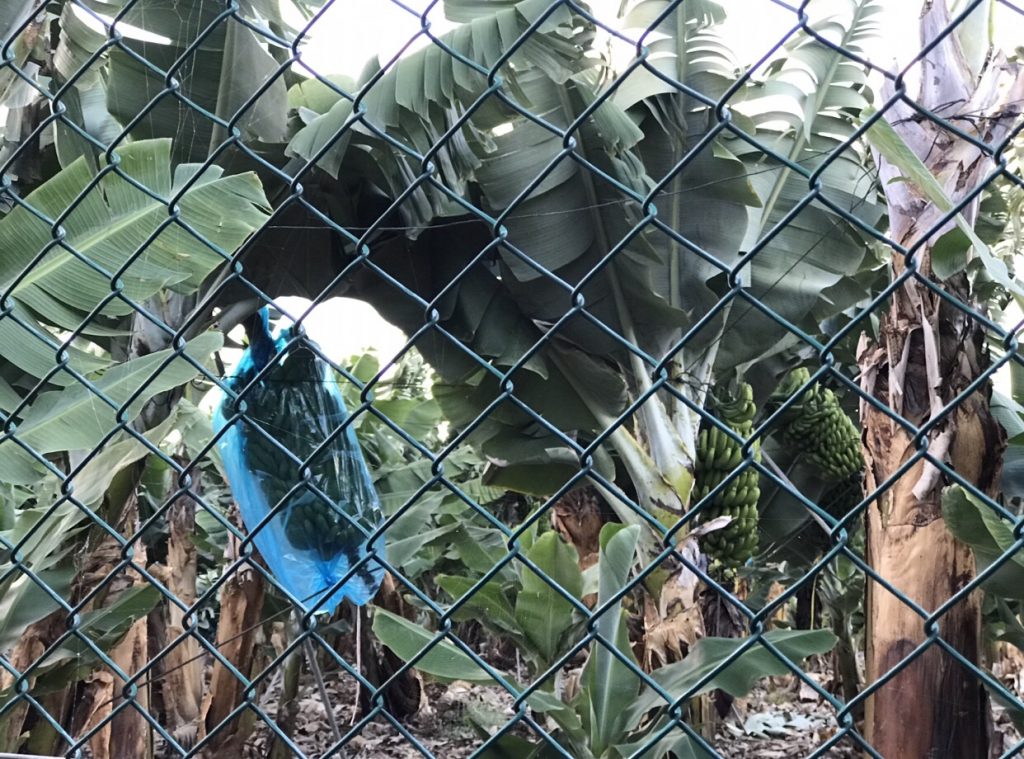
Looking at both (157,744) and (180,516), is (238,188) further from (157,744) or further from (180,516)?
(157,744)

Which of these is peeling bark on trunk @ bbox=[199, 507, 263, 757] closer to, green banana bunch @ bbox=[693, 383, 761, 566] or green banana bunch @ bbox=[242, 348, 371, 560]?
green banana bunch @ bbox=[242, 348, 371, 560]

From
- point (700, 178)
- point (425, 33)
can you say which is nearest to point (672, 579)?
point (700, 178)

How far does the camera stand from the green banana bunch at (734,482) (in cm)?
361

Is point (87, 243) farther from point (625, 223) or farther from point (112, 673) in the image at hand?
point (625, 223)

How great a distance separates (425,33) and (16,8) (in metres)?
0.94

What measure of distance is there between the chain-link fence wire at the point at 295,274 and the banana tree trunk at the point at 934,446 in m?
0.07

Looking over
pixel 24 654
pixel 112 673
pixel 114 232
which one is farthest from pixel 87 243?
pixel 112 673

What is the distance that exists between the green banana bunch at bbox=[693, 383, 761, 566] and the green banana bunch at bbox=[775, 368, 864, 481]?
16.6 inches

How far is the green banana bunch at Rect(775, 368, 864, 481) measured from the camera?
397 cm

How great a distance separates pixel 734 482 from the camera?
3.61 m

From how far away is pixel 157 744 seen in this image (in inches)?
189

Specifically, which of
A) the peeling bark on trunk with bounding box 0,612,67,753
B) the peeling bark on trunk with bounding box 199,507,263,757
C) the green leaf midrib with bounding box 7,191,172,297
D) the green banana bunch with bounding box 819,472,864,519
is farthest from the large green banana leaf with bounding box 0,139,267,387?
the green banana bunch with bounding box 819,472,864,519

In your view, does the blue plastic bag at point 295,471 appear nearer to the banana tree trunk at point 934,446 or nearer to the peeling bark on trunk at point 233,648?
the peeling bark on trunk at point 233,648

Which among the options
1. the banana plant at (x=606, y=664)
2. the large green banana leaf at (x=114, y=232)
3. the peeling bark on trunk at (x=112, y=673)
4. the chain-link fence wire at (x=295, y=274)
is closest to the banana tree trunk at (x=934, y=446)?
the chain-link fence wire at (x=295, y=274)
